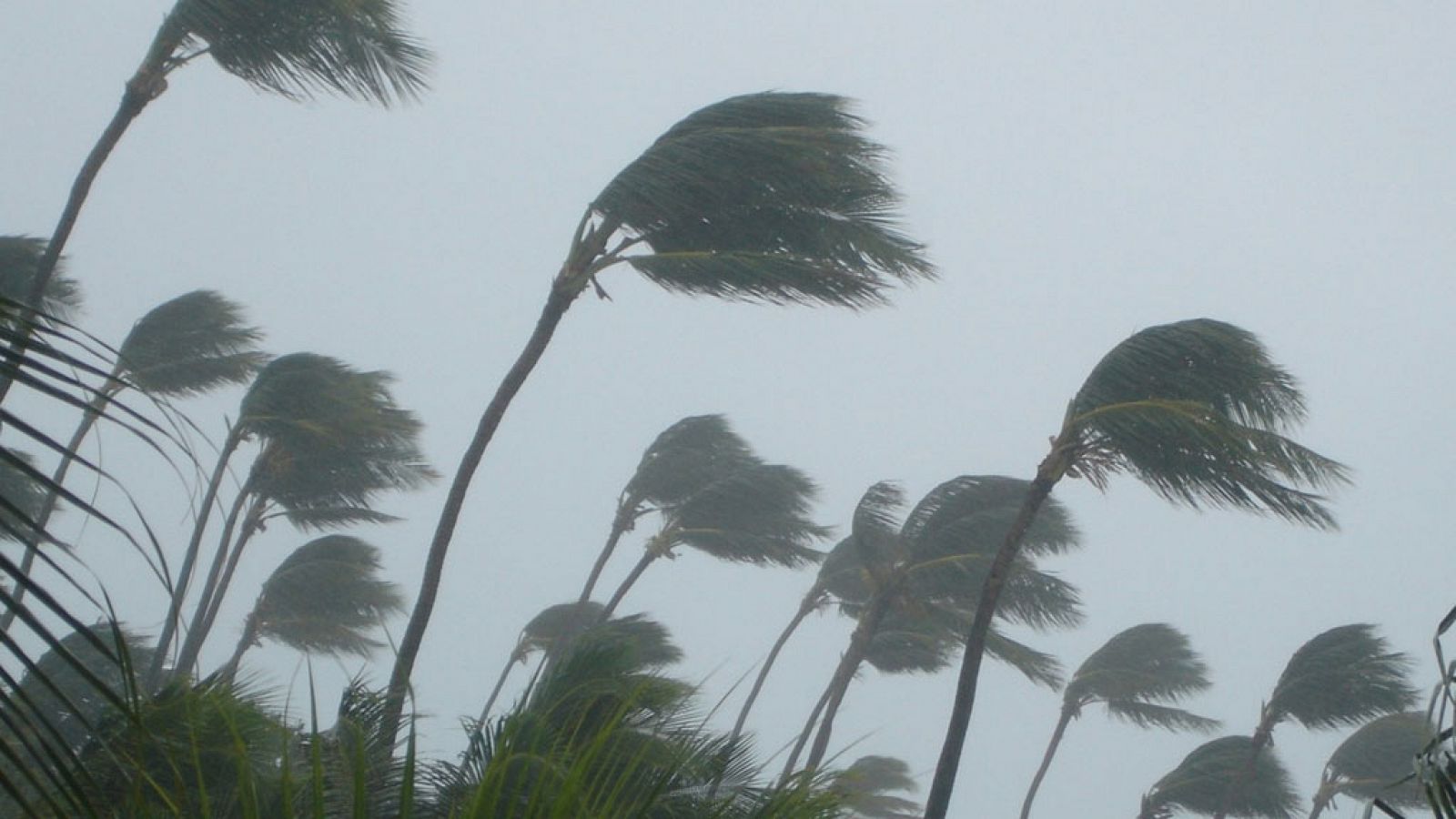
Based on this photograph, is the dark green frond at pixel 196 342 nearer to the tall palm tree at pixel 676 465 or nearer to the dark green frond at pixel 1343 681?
the tall palm tree at pixel 676 465

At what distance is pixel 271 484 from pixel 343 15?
12.5 m

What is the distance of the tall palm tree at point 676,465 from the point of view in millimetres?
28812

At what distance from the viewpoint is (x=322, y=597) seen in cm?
2802

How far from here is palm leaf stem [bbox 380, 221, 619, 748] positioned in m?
14.6

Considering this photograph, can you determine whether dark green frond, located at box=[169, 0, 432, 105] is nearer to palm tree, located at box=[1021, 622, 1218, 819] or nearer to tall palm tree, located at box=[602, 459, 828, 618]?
tall palm tree, located at box=[602, 459, 828, 618]

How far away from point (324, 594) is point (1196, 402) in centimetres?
1894

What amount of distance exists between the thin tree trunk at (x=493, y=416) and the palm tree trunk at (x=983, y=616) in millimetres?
5230

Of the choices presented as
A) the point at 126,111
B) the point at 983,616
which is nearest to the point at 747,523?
the point at 983,616

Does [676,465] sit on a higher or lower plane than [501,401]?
higher

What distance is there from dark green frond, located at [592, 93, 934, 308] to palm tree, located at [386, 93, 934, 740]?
1cm

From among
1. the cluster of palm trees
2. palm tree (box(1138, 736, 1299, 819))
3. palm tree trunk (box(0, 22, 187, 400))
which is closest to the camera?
the cluster of palm trees

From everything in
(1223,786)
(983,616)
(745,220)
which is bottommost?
(983,616)

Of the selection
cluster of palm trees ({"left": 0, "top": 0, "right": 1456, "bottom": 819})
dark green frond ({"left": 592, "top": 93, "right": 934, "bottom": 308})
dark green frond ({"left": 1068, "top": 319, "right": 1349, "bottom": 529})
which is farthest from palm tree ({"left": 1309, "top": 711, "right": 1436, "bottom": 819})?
dark green frond ({"left": 592, "top": 93, "right": 934, "bottom": 308})

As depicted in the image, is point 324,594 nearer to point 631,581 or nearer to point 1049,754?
point 631,581
